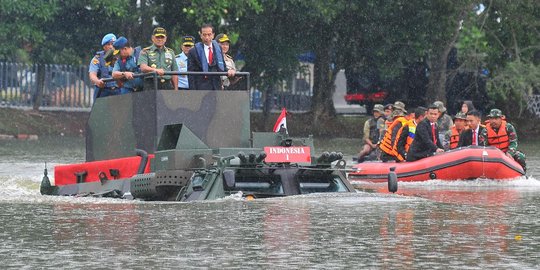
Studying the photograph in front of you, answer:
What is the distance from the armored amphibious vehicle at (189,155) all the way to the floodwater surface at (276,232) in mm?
293

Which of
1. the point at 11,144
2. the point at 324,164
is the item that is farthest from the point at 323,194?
the point at 11,144

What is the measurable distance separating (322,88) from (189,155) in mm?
34308

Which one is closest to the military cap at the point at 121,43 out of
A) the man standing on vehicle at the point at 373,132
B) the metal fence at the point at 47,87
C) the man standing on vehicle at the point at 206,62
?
the man standing on vehicle at the point at 206,62

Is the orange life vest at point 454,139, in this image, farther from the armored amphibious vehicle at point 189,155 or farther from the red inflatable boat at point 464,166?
the armored amphibious vehicle at point 189,155

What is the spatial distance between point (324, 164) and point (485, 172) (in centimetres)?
836

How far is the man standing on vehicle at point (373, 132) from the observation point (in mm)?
32250

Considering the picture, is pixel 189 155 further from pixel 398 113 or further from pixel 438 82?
pixel 438 82

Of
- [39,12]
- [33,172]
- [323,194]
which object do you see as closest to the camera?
[323,194]

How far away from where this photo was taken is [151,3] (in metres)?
49.9

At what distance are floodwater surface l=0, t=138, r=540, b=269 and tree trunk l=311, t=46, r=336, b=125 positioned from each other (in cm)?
3037

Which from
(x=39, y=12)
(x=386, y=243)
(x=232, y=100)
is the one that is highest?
(x=39, y=12)

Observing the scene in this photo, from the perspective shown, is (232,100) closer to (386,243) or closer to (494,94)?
(386,243)

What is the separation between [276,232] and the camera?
51.7 feet

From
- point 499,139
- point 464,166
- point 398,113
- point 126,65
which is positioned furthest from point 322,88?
point 126,65
